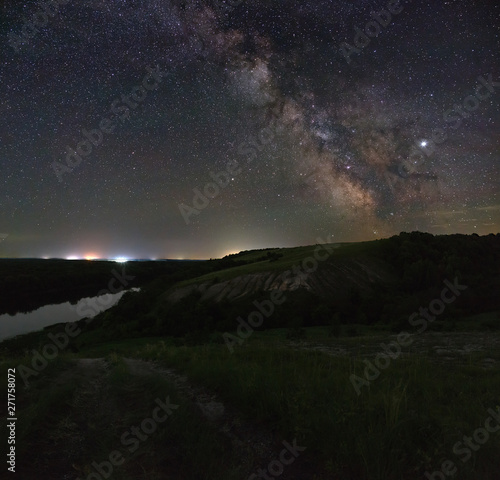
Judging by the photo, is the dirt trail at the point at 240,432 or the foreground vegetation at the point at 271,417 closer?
the foreground vegetation at the point at 271,417

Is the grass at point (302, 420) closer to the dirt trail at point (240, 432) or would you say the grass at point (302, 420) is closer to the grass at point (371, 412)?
the grass at point (371, 412)

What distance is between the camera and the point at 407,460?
13.7 feet

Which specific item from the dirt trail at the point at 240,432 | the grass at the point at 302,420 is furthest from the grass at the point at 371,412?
the dirt trail at the point at 240,432

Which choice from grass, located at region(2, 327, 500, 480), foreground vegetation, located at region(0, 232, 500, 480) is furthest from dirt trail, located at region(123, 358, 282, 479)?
grass, located at region(2, 327, 500, 480)

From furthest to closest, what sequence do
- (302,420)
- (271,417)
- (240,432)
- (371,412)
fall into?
(271,417), (240,432), (302,420), (371,412)

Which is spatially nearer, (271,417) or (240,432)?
(240,432)

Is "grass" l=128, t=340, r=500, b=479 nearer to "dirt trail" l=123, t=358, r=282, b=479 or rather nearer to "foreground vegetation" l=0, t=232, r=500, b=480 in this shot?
"foreground vegetation" l=0, t=232, r=500, b=480

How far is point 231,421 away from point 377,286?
41.0m

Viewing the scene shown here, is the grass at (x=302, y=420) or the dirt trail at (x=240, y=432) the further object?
the dirt trail at (x=240, y=432)

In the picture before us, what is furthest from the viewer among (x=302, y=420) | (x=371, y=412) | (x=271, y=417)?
(x=271, y=417)

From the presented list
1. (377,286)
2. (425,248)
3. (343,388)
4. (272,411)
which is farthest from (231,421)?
(425,248)

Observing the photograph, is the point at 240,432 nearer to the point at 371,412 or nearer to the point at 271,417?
the point at 271,417

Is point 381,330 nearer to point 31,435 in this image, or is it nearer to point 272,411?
point 272,411

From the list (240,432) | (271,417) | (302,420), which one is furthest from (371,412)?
(240,432)
